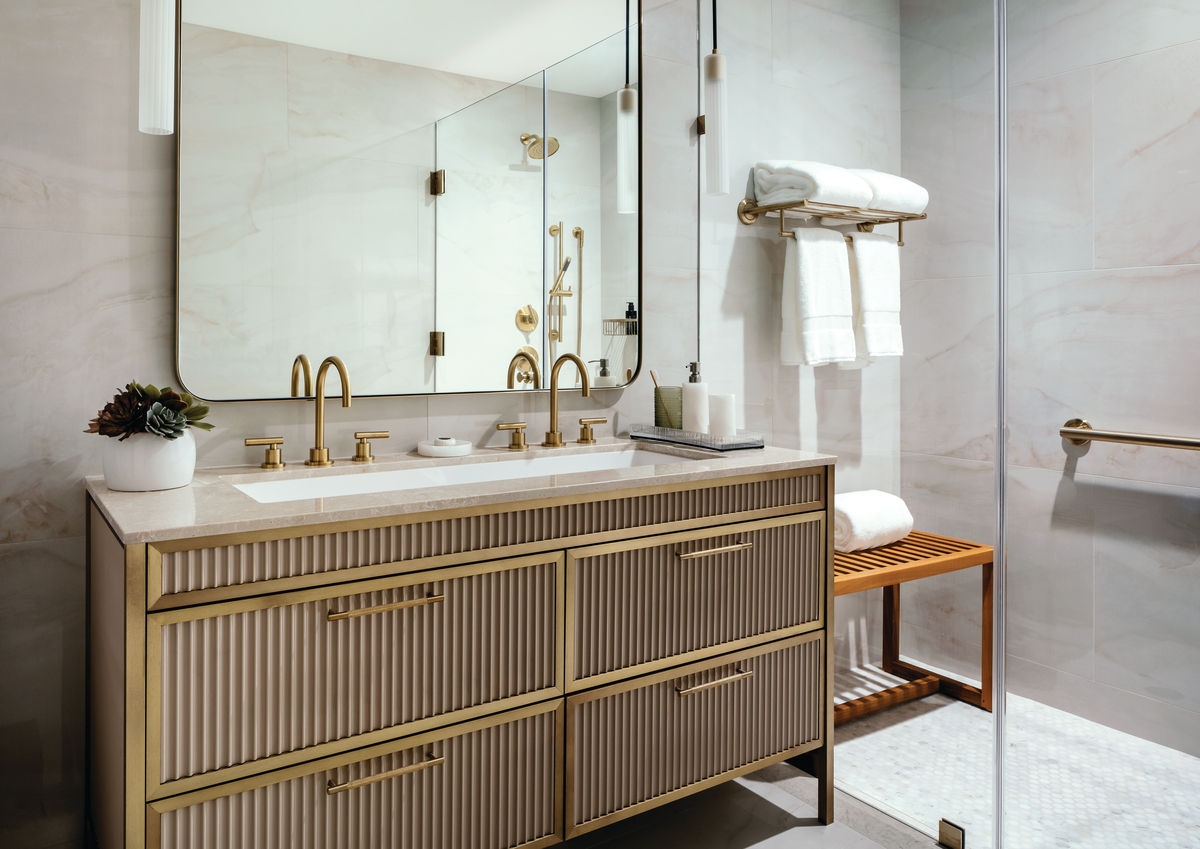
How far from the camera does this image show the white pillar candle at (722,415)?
6.73 feet

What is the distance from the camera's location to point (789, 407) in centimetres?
225

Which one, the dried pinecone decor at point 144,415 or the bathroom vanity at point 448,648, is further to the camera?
the dried pinecone decor at point 144,415

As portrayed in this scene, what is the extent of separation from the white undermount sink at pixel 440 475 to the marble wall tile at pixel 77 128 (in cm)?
54

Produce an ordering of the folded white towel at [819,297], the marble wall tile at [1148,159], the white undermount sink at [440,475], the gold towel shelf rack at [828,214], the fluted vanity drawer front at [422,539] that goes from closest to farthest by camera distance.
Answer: the fluted vanity drawer front at [422,539] < the marble wall tile at [1148,159] < the white undermount sink at [440,475] < the gold towel shelf rack at [828,214] < the folded white towel at [819,297]

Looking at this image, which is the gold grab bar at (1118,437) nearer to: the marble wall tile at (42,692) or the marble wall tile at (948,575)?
the marble wall tile at (948,575)

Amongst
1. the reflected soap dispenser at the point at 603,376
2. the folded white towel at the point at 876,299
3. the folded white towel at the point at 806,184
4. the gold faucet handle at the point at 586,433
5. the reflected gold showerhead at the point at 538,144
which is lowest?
the gold faucet handle at the point at 586,433

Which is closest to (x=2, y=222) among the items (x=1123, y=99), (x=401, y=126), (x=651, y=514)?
(x=401, y=126)

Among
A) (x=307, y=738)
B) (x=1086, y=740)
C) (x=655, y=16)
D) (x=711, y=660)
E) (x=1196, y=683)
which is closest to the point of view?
(x=307, y=738)

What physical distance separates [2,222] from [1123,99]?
1969 mm

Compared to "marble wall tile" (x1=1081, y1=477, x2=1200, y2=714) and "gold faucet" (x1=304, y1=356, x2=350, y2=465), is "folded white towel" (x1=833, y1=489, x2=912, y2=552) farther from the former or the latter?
"gold faucet" (x1=304, y1=356, x2=350, y2=465)

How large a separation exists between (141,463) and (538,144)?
119cm

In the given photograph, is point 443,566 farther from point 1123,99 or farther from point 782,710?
point 1123,99

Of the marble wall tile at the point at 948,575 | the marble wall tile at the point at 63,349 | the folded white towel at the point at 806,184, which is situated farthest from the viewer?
→ the folded white towel at the point at 806,184

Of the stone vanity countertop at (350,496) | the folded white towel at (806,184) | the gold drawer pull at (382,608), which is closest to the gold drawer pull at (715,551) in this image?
the stone vanity countertop at (350,496)
